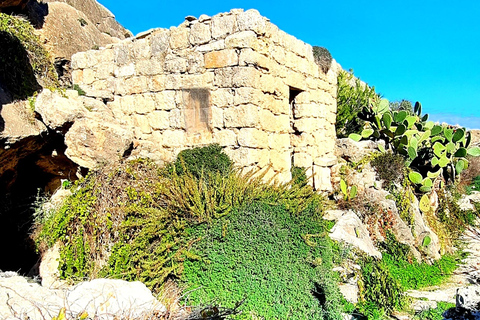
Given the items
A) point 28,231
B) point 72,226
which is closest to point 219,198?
point 72,226

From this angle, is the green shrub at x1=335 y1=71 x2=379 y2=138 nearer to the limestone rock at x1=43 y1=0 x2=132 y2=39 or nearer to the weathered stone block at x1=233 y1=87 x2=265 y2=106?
the weathered stone block at x1=233 y1=87 x2=265 y2=106

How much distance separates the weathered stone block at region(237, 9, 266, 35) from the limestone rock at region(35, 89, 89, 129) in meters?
3.08

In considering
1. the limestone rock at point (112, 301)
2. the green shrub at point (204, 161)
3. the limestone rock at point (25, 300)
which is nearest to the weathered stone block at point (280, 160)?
the green shrub at point (204, 161)

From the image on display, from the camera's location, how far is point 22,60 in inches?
273

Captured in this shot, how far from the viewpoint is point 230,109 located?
620 centimetres

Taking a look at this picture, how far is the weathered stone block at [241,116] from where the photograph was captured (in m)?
6.03

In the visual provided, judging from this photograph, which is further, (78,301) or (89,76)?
(89,76)

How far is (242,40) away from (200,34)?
0.86 m

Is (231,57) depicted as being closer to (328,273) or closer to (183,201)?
(183,201)

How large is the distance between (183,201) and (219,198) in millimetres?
498

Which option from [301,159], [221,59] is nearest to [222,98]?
[221,59]

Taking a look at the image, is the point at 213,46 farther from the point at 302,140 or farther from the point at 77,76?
the point at 77,76

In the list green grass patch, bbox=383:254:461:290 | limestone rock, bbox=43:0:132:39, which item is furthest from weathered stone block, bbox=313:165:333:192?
limestone rock, bbox=43:0:132:39

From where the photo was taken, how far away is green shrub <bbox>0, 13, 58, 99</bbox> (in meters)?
6.46
